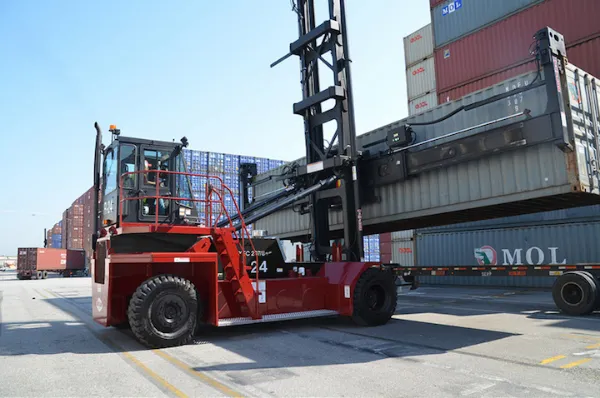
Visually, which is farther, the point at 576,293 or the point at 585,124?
the point at 576,293

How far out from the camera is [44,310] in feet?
43.9

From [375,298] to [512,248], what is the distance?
43.7 ft

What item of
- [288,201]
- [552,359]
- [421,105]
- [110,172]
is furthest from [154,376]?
[421,105]

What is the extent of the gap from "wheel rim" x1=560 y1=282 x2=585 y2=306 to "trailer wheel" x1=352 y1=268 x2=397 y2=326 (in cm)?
453

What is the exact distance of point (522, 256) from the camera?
1964 cm

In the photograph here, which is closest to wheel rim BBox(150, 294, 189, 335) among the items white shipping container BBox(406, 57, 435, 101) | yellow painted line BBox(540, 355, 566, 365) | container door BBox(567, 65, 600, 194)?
yellow painted line BBox(540, 355, 566, 365)

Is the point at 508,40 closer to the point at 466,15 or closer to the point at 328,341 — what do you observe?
the point at 466,15

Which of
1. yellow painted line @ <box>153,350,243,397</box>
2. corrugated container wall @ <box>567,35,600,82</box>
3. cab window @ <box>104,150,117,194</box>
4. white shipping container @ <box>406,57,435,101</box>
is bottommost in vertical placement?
yellow painted line @ <box>153,350,243,397</box>

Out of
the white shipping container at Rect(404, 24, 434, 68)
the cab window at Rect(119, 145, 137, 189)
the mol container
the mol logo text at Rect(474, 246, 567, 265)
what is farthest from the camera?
the mol container

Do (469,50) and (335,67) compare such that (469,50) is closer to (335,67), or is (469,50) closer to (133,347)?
(335,67)

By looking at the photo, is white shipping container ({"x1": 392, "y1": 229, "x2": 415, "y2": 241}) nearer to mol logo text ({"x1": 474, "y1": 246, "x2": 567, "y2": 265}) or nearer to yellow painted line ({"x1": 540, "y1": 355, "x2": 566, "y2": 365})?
mol logo text ({"x1": 474, "y1": 246, "x2": 567, "y2": 265})

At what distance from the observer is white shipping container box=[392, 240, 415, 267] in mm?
25078

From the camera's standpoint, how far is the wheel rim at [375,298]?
9.24m

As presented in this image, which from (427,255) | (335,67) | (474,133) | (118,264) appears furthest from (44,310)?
(427,255)
